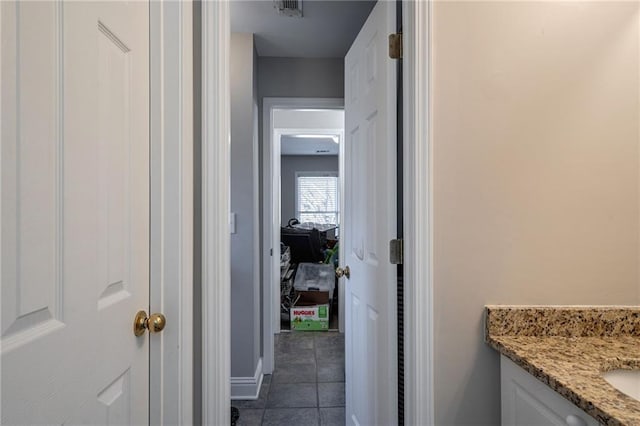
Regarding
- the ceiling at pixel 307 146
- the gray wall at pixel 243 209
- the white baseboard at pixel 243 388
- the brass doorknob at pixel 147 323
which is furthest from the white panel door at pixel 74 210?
the ceiling at pixel 307 146

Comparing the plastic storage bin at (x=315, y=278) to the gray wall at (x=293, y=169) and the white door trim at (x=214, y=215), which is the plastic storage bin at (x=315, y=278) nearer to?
the white door trim at (x=214, y=215)

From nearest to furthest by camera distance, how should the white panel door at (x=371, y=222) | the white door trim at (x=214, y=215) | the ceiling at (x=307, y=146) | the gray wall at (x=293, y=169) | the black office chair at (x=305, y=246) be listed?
the white door trim at (x=214, y=215) → the white panel door at (x=371, y=222) → the black office chair at (x=305, y=246) → the ceiling at (x=307, y=146) → the gray wall at (x=293, y=169)

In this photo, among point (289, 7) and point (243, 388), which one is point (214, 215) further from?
point (243, 388)

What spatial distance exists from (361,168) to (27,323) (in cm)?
132

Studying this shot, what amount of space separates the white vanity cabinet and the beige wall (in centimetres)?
9

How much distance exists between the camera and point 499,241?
1168mm

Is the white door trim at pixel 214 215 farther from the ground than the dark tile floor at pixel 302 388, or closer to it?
farther from the ground

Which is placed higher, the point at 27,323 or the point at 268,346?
the point at 27,323

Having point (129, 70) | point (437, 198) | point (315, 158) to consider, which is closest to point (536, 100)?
point (437, 198)

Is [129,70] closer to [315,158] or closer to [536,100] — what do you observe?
[536,100]

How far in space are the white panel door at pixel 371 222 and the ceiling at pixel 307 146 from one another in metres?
3.63

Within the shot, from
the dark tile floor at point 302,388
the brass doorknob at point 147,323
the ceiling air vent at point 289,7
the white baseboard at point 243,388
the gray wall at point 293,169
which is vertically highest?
the ceiling air vent at point 289,7

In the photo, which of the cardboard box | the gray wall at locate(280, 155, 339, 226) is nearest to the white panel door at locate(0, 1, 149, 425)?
the cardboard box

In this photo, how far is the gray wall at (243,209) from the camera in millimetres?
2342
